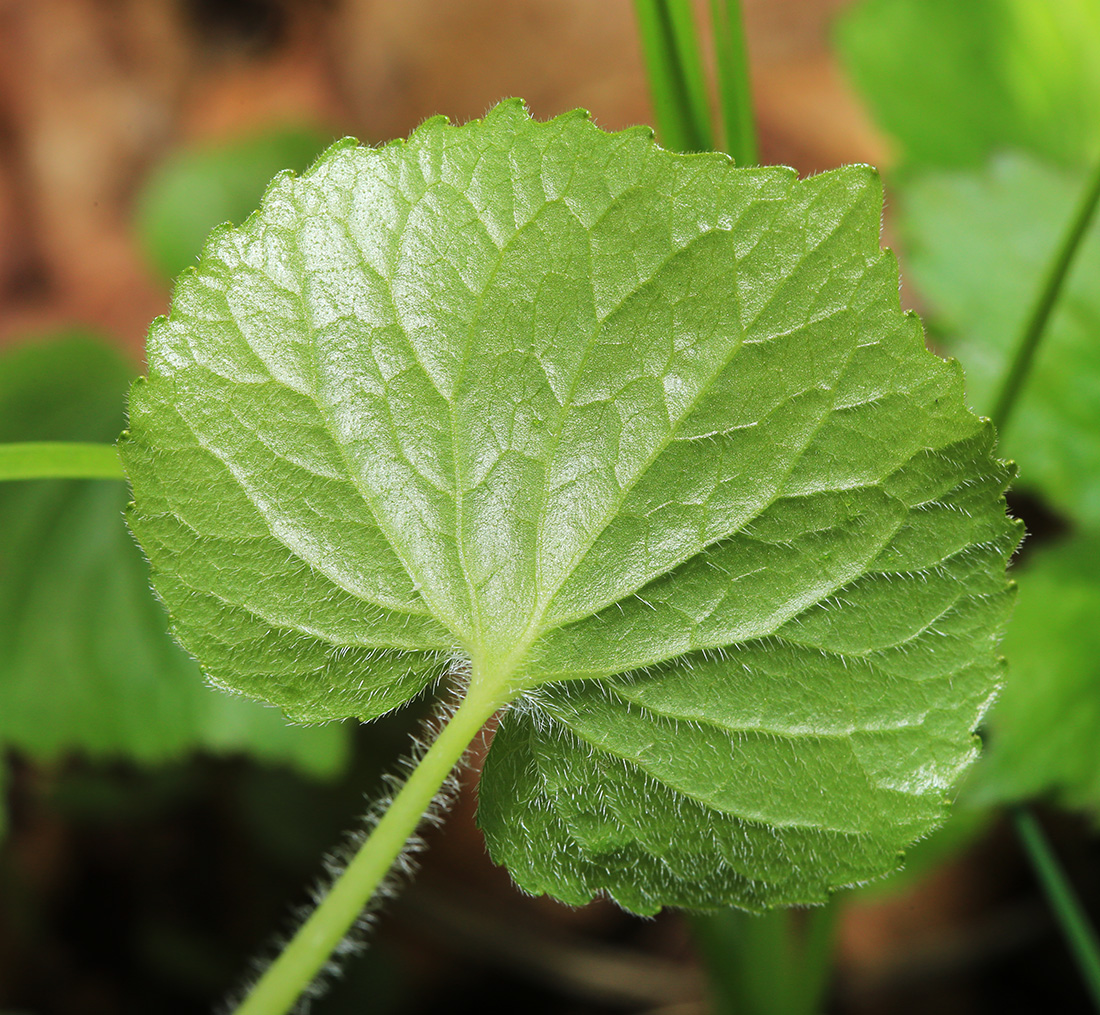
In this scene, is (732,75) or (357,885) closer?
(357,885)

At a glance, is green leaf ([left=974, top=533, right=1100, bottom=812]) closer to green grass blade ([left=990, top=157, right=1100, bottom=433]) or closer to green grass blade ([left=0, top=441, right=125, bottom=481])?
green grass blade ([left=990, top=157, right=1100, bottom=433])

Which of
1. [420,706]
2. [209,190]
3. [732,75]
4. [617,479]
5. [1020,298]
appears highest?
[732,75]

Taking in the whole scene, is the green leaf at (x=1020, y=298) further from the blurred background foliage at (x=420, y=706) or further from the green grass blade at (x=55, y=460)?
the green grass blade at (x=55, y=460)

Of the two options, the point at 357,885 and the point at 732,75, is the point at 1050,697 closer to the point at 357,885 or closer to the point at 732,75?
the point at 732,75

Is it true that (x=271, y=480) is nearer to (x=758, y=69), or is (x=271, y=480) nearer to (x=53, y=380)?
(x=53, y=380)

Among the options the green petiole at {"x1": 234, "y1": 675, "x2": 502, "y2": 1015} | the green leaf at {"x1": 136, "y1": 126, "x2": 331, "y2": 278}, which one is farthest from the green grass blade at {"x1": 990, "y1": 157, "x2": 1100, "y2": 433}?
the green leaf at {"x1": 136, "y1": 126, "x2": 331, "y2": 278}

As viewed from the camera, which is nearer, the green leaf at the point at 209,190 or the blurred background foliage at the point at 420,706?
the blurred background foliage at the point at 420,706

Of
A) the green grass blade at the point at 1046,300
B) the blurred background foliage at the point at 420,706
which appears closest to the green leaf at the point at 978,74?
→ the blurred background foliage at the point at 420,706

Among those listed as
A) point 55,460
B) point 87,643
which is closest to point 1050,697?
point 55,460
